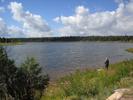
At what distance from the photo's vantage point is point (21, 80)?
17734mm

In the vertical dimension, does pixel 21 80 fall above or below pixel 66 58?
above

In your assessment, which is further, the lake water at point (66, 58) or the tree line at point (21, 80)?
the lake water at point (66, 58)

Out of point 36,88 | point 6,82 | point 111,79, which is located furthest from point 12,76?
point 111,79

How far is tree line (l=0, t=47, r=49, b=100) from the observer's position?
16.9m

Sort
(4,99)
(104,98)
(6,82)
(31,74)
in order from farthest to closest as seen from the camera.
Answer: (31,74) → (6,82) → (4,99) → (104,98)

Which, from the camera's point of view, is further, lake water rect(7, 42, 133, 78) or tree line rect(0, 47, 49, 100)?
lake water rect(7, 42, 133, 78)

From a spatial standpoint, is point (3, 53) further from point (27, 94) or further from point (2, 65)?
point (27, 94)

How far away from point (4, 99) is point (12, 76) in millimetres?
2194

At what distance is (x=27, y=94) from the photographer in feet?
56.9

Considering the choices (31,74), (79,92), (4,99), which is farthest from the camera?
(31,74)

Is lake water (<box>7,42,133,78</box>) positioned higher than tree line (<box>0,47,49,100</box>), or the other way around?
tree line (<box>0,47,49,100</box>)

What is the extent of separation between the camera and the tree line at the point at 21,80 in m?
16.9

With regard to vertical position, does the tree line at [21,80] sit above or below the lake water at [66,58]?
above

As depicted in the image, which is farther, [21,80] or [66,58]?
[66,58]
